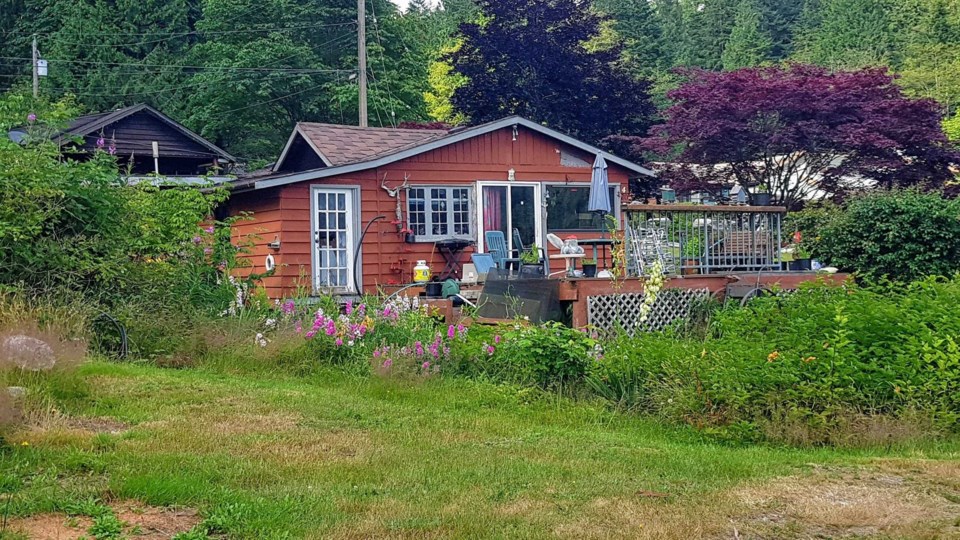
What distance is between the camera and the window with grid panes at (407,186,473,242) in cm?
1468

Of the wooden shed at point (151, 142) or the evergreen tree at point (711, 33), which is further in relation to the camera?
the evergreen tree at point (711, 33)

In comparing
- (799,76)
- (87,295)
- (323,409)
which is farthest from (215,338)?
(799,76)

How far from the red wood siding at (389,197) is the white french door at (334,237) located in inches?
5.4

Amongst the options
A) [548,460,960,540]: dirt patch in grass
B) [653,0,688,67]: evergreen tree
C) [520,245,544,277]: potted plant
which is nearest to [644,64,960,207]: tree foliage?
[520,245,544,277]: potted plant

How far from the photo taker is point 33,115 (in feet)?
33.2

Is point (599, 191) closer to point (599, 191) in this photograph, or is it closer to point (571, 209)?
point (599, 191)

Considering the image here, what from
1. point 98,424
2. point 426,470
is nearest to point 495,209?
point 98,424

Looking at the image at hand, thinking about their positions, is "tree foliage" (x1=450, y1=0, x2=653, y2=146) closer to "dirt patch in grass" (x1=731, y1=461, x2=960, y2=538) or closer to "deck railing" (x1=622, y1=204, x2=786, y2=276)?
"deck railing" (x1=622, y1=204, x2=786, y2=276)

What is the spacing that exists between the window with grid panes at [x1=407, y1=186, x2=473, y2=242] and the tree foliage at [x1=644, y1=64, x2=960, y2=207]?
5.97 metres

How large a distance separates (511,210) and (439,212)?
1.24 m

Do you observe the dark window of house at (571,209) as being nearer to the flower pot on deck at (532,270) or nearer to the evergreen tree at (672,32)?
the flower pot on deck at (532,270)

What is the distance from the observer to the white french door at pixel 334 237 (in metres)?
13.8

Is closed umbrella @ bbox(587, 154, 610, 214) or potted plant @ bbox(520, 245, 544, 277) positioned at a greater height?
closed umbrella @ bbox(587, 154, 610, 214)

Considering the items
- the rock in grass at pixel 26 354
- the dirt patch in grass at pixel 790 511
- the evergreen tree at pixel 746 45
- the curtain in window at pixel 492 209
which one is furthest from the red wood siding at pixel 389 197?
the evergreen tree at pixel 746 45
